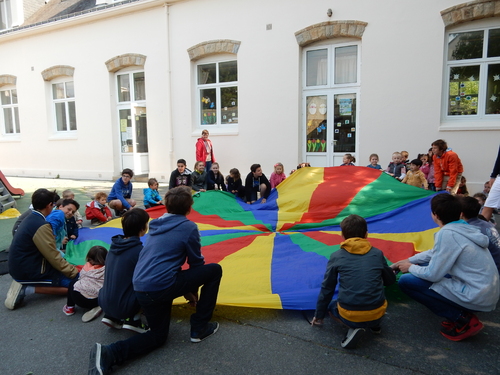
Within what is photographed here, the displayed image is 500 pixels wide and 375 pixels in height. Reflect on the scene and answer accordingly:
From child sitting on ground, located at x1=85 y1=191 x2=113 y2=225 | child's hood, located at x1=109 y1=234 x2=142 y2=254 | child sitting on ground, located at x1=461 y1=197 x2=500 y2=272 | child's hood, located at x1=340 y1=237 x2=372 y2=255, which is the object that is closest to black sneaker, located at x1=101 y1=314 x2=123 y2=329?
child's hood, located at x1=109 y1=234 x2=142 y2=254

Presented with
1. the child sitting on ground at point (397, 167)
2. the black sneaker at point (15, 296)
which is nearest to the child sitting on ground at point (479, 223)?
the black sneaker at point (15, 296)

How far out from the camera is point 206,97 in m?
10.4

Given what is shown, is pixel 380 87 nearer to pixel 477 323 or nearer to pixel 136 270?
pixel 477 323

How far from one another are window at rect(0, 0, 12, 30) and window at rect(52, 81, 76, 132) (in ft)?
13.0

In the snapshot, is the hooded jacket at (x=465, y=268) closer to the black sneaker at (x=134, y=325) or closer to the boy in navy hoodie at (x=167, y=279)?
the boy in navy hoodie at (x=167, y=279)

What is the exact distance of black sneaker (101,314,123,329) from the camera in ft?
8.84

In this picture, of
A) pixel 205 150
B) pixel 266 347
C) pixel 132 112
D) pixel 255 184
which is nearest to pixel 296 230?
pixel 266 347

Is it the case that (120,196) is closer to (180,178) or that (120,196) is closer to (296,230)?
(180,178)

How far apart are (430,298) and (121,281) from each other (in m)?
2.03

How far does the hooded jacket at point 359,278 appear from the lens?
2.38 m

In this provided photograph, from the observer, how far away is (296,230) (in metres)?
4.63

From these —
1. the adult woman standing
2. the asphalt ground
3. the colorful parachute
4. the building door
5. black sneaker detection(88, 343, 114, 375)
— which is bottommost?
the asphalt ground

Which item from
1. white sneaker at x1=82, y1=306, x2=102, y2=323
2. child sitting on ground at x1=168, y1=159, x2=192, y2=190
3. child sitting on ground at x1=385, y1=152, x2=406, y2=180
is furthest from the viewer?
child sitting on ground at x1=385, y1=152, x2=406, y2=180

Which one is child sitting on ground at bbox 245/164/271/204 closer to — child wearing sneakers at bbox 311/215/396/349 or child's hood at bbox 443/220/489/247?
child wearing sneakers at bbox 311/215/396/349
